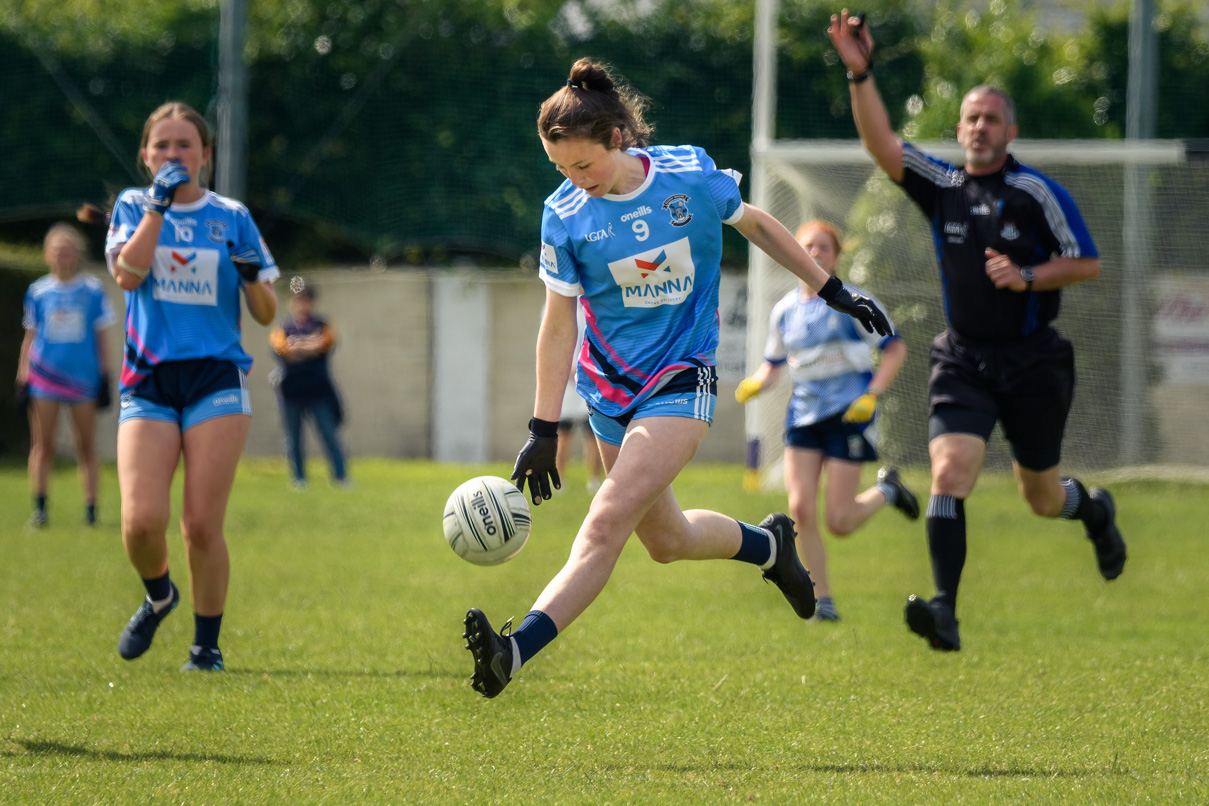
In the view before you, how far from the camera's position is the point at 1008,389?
19.2 ft

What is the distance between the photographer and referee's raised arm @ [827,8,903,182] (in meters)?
5.48

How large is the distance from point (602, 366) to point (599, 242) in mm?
445

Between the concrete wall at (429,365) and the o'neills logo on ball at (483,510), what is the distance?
15.6 m

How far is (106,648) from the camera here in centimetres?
605

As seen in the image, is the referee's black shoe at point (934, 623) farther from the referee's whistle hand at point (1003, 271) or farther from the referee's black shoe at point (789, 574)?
the referee's whistle hand at point (1003, 271)

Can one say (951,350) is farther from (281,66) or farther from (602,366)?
(281,66)

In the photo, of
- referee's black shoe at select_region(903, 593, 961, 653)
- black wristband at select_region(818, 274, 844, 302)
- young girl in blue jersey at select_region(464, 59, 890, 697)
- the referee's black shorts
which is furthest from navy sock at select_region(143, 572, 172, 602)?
the referee's black shorts

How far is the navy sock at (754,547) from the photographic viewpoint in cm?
501

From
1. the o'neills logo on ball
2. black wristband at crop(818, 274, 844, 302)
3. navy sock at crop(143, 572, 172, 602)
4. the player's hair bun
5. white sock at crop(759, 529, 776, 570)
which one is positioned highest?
the player's hair bun

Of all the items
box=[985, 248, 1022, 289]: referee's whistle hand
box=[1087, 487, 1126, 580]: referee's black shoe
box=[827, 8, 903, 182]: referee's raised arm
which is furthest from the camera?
box=[1087, 487, 1126, 580]: referee's black shoe

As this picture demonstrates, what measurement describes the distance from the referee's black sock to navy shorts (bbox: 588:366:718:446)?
2.64 m

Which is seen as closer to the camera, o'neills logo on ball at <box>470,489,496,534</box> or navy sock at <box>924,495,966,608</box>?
o'neills logo on ball at <box>470,489,496,534</box>

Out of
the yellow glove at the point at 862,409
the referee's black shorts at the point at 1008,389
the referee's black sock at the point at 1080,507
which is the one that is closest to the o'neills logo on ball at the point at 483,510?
the referee's black shorts at the point at 1008,389

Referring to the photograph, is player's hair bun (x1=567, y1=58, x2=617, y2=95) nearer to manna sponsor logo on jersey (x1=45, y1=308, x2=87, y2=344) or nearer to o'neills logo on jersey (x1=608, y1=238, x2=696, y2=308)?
o'neills logo on jersey (x1=608, y1=238, x2=696, y2=308)
